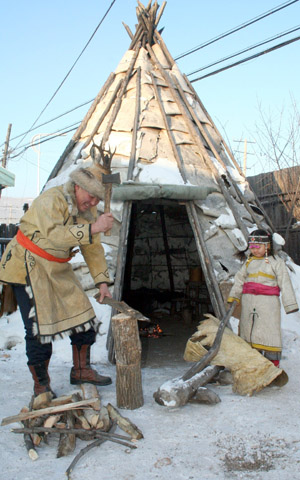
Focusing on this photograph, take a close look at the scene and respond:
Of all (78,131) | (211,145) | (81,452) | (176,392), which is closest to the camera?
(81,452)

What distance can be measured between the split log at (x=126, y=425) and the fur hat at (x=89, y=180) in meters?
1.45

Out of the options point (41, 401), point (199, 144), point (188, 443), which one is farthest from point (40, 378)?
point (199, 144)

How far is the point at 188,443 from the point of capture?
2426mm

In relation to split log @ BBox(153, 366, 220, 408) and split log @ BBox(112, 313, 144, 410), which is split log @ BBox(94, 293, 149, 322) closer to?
split log @ BBox(112, 313, 144, 410)

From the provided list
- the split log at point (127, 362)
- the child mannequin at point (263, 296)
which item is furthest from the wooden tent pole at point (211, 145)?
the split log at point (127, 362)

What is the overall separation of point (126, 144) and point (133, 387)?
136 inches

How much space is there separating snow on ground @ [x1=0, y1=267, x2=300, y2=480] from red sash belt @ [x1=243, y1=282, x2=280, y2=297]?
77 centimetres

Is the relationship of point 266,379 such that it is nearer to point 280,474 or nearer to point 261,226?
point 280,474

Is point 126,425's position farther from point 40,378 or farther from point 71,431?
point 40,378

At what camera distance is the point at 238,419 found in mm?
2768

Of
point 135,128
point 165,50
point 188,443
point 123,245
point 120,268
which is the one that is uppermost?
point 165,50

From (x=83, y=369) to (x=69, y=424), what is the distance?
33.9 inches

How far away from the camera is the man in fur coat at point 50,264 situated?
9.32 feet

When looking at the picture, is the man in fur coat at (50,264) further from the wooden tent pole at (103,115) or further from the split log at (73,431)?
the wooden tent pole at (103,115)
